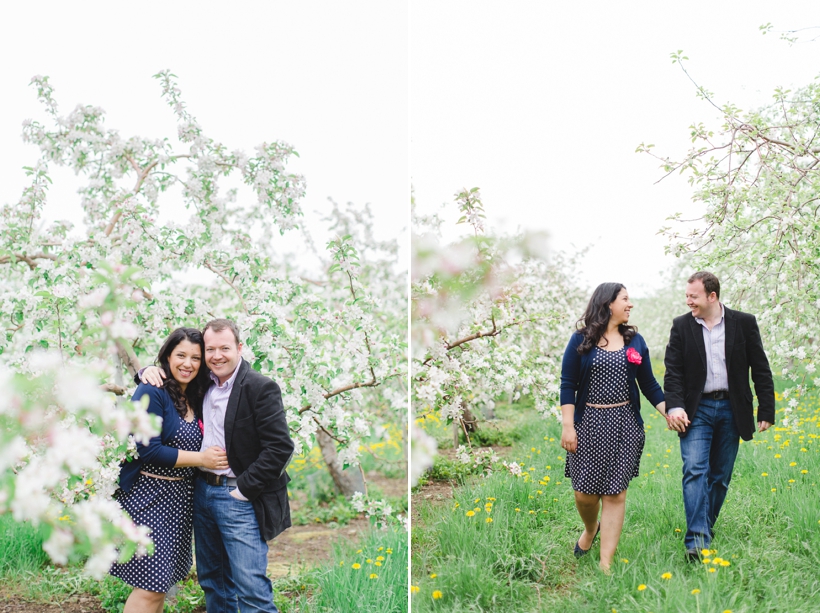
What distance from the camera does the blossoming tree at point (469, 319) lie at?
58.8 inches

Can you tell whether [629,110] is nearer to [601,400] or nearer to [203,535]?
[601,400]

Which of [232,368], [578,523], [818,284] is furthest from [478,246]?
[818,284]

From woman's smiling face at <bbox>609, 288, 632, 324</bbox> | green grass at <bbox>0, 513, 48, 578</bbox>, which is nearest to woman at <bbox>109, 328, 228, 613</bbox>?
green grass at <bbox>0, 513, 48, 578</bbox>

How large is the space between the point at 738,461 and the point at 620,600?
7.18 ft

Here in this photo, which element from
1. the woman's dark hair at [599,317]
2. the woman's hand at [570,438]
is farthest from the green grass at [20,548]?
the woman's dark hair at [599,317]

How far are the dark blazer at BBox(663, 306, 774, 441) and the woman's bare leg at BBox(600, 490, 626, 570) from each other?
1.34ft

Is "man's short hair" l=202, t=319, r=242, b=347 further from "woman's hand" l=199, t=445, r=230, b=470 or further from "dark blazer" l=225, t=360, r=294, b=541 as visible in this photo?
"woman's hand" l=199, t=445, r=230, b=470

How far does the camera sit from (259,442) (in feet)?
7.72

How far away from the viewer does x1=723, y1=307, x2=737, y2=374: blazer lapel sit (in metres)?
2.79

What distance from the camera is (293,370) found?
3.13 m

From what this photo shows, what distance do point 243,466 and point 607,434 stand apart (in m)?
1.47

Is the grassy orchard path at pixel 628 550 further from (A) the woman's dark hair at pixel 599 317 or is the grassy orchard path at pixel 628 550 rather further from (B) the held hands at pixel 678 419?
(A) the woman's dark hair at pixel 599 317

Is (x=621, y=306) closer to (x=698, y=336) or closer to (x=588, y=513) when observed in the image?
(x=698, y=336)

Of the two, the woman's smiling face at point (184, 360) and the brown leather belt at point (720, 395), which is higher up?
the woman's smiling face at point (184, 360)
